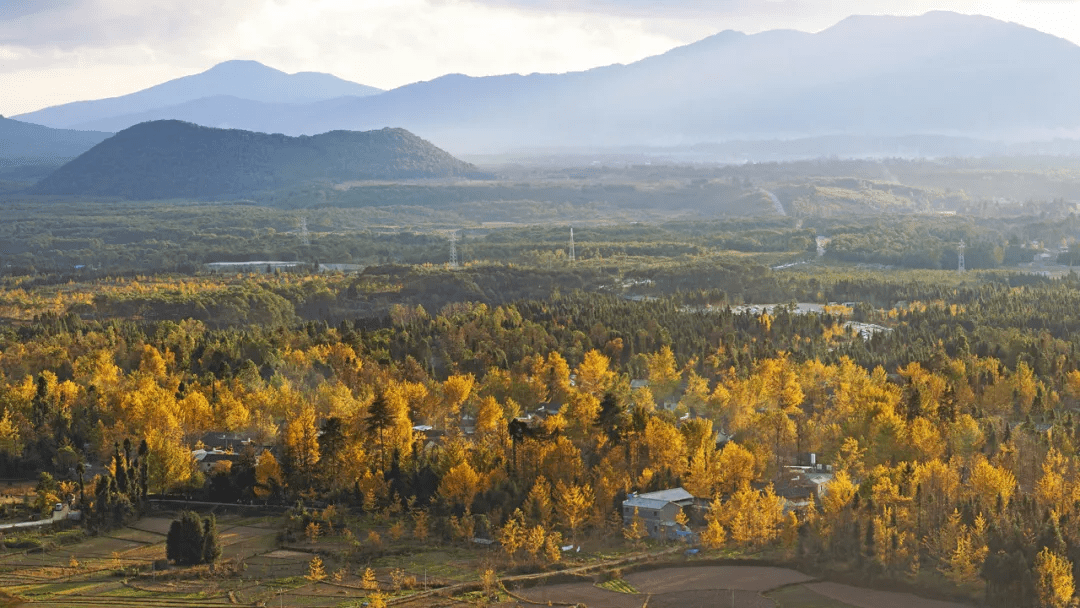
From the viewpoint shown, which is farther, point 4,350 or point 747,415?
point 4,350

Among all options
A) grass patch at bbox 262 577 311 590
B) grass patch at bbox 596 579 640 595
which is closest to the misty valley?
grass patch at bbox 596 579 640 595

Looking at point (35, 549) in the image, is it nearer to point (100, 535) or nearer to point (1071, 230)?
point (100, 535)

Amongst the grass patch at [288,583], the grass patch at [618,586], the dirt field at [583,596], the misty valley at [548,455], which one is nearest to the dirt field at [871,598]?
the misty valley at [548,455]

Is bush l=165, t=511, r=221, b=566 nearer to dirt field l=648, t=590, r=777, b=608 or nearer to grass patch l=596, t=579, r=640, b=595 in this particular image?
grass patch l=596, t=579, r=640, b=595

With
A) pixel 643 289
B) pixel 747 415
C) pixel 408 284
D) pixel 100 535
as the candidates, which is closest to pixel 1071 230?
pixel 643 289

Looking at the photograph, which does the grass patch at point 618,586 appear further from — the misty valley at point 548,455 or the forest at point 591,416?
the forest at point 591,416

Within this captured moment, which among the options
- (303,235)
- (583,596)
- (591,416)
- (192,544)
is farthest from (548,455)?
(303,235)
